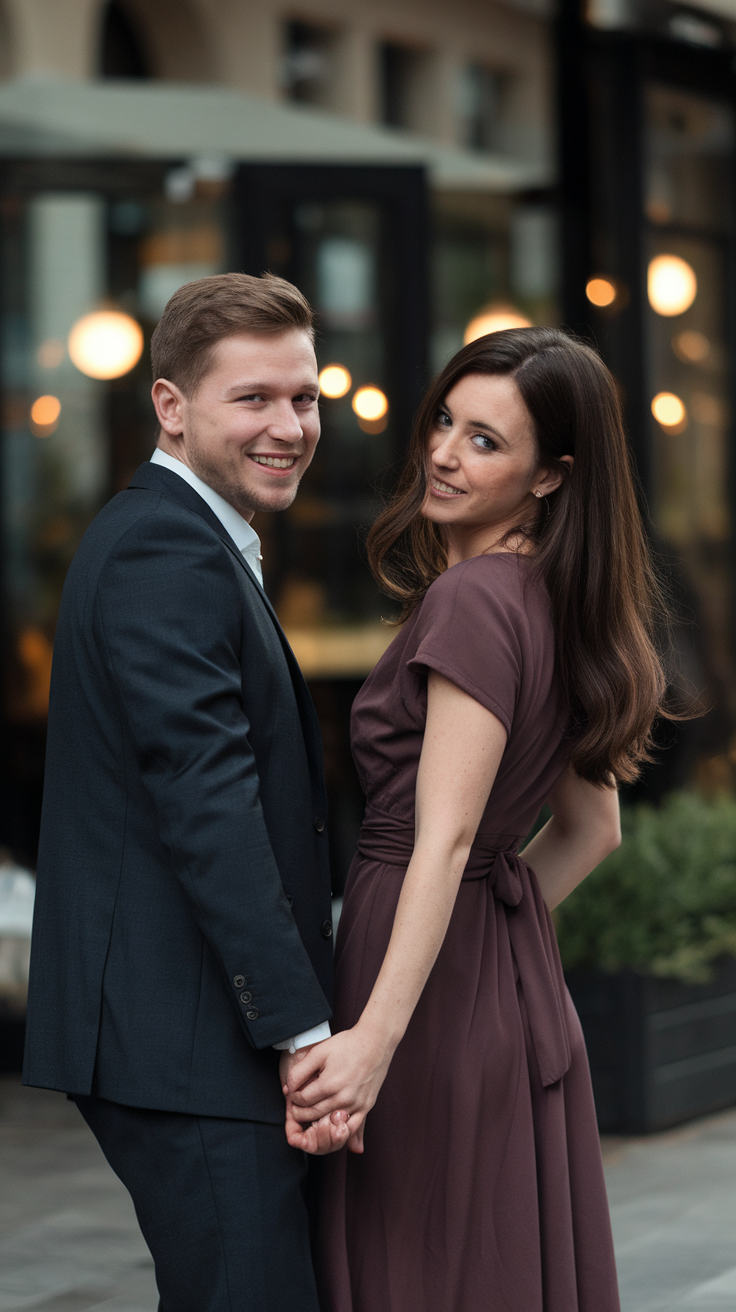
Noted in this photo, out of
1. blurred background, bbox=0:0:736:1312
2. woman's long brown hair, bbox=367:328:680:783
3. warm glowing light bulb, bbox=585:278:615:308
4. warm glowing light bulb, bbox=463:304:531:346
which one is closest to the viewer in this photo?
woman's long brown hair, bbox=367:328:680:783

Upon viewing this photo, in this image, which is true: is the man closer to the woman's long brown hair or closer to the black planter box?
the woman's long brown hair

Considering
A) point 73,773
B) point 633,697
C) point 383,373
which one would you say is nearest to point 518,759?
point 633,697

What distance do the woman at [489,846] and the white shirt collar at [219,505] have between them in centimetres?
29

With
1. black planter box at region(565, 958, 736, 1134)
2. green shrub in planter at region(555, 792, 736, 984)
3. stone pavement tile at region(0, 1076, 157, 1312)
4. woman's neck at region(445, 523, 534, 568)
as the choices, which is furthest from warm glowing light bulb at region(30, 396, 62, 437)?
woman's neck at region(445, 523, 534, 568)

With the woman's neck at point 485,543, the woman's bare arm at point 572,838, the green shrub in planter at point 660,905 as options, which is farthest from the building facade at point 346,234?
the woman's neck at point 485,543

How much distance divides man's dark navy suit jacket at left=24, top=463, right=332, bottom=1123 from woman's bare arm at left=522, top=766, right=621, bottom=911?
59 centimetres

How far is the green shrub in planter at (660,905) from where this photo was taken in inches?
200

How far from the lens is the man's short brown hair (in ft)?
6.94

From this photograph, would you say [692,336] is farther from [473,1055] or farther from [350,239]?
[473,1055]

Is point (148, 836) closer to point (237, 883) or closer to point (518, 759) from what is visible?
point (237, 883)

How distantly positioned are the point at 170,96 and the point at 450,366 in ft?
17.1

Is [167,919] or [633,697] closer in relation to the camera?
[167,919]

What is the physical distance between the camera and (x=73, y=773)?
212 cm

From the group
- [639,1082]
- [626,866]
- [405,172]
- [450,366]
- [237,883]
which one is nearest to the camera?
[237,883]
